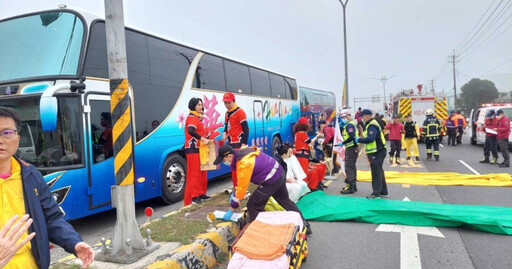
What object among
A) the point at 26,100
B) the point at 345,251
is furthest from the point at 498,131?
the point at 26,100

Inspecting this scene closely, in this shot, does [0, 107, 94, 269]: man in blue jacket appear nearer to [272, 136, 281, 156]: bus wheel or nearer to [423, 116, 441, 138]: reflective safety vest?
→ [272, 136, 281, 156]: bus wheel

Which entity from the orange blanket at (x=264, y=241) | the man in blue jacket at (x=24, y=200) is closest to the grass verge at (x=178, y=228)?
the orange blanket at (x=264, y=241)

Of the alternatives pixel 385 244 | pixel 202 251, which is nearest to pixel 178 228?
pixel 202 251

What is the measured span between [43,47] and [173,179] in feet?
10.9

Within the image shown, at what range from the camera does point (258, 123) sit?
36.1 feet

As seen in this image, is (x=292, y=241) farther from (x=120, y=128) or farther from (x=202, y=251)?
(x=120, y=128)

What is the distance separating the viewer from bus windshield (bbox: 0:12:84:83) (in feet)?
17.0

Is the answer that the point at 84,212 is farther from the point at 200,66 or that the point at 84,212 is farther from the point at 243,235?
the point at 200,66

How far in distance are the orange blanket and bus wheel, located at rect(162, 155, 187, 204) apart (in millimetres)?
3636

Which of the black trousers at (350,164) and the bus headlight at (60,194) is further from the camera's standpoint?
the black trousers at (350,164)

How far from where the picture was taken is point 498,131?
10703 mm

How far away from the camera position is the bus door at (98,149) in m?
5.35

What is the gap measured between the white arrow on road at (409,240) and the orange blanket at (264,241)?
1501 millimetres

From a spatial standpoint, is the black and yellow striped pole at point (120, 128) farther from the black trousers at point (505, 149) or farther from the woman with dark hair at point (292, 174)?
the black trousers at point (505, 149)
